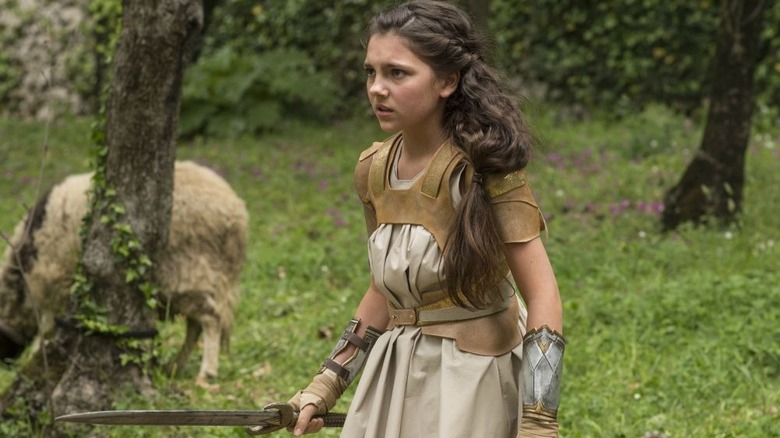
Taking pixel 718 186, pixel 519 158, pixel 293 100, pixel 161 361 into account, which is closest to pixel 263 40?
pixel 293 100

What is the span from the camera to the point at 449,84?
2816 millimetres

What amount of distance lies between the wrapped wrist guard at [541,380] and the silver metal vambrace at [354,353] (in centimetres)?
55

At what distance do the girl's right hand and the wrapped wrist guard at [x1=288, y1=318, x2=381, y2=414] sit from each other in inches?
1.2

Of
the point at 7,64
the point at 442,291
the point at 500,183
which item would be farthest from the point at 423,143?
the point at 7,64

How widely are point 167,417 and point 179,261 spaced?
378cm

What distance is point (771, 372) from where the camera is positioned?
552cm

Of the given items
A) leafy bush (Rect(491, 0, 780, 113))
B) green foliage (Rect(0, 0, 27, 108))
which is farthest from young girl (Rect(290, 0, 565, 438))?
green foliage (Rect(0, 0, 27, 108))

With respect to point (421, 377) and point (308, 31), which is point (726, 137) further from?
point (308, 31)

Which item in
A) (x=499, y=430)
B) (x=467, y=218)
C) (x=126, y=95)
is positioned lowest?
(x=499, y=430)

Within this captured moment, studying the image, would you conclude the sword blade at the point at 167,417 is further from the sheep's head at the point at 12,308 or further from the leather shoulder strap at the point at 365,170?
the sheep's head at the point at 12,308

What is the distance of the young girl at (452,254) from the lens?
266 cm

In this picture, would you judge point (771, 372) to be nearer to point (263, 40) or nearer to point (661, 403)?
point (661, 403)

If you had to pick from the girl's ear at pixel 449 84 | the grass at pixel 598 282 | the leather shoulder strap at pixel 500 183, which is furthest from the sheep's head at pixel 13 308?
the leather shoulder strap at pixel 500 183

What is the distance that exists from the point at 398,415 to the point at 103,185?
286cm
